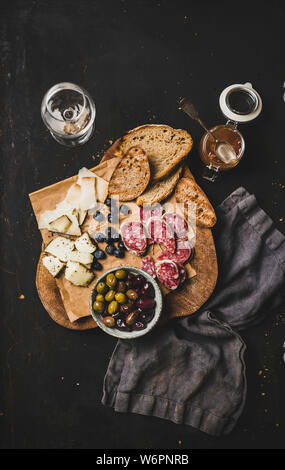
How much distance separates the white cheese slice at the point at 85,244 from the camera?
1.50m

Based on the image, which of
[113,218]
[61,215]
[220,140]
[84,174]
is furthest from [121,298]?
[220,140]

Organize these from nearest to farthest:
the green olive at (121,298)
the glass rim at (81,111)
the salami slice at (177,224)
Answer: the green olive at (121,298) → the salami slice at (177,224) → the glass rim at (81,111)

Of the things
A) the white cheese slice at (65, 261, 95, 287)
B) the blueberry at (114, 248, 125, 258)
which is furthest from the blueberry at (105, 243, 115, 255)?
the white cheese slice at (65, 261, 95, 287)

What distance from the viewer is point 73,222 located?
1522mm

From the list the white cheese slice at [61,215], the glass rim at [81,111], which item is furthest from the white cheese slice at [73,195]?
the glass rim at [81,111]

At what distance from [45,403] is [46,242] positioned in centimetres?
75

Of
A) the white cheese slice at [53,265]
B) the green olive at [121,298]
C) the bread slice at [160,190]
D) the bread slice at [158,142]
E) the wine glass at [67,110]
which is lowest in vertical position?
the green olive at [121,298]

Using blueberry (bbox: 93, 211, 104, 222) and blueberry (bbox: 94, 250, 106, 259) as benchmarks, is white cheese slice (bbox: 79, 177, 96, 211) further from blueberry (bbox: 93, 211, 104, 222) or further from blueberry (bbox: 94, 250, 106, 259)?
blueberry (bbox: 94, 250, 106, 259)

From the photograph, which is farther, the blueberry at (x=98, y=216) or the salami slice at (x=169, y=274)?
the blueberry at (x=98, y=216)

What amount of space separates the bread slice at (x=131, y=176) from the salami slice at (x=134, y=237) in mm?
131

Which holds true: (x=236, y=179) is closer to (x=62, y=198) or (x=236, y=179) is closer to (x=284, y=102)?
(x=284, y=102)

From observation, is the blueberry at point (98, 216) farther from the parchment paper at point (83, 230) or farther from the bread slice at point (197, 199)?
the bread slice at point (197, 199)

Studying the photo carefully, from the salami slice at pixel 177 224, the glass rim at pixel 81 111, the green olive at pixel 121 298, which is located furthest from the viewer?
the glass rim at pixel 81 111

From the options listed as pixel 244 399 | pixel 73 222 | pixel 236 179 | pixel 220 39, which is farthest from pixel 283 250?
pixel 220 39
